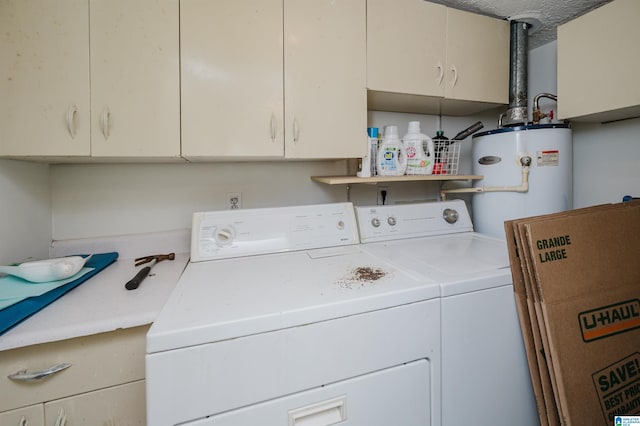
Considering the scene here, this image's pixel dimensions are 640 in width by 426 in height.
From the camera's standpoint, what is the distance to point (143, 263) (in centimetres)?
118

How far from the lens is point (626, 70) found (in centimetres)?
119

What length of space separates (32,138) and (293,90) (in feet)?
3.17

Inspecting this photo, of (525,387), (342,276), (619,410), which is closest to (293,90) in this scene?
(342,276)

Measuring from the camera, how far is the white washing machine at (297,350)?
61 cm

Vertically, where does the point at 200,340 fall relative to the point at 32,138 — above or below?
below

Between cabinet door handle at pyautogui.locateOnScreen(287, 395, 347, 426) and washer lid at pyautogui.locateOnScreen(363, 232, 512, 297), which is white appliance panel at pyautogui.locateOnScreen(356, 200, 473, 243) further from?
cabinet door handle at pyautogui.locateOnScreen(287, 395, 347, 426)

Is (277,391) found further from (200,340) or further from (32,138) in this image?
(32,138)

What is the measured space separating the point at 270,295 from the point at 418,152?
1.13m

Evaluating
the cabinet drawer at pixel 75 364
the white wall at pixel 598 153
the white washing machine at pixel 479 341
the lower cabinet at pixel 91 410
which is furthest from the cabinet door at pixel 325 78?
the white wall at pixel 598 153

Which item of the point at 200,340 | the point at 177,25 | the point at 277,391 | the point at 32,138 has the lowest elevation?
the point at 277,391

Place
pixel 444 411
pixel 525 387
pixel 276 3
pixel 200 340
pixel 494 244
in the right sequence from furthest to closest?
pixel 494 244 < pixel 276 3 < pixel 525 387 < pixel 444 411 < pixel 200 340

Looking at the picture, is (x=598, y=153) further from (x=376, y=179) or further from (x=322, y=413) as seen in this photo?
(x=322, y=413)

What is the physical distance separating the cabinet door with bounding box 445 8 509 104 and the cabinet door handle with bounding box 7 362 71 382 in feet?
6.28

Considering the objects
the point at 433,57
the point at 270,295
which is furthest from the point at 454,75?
the point at 270,295
